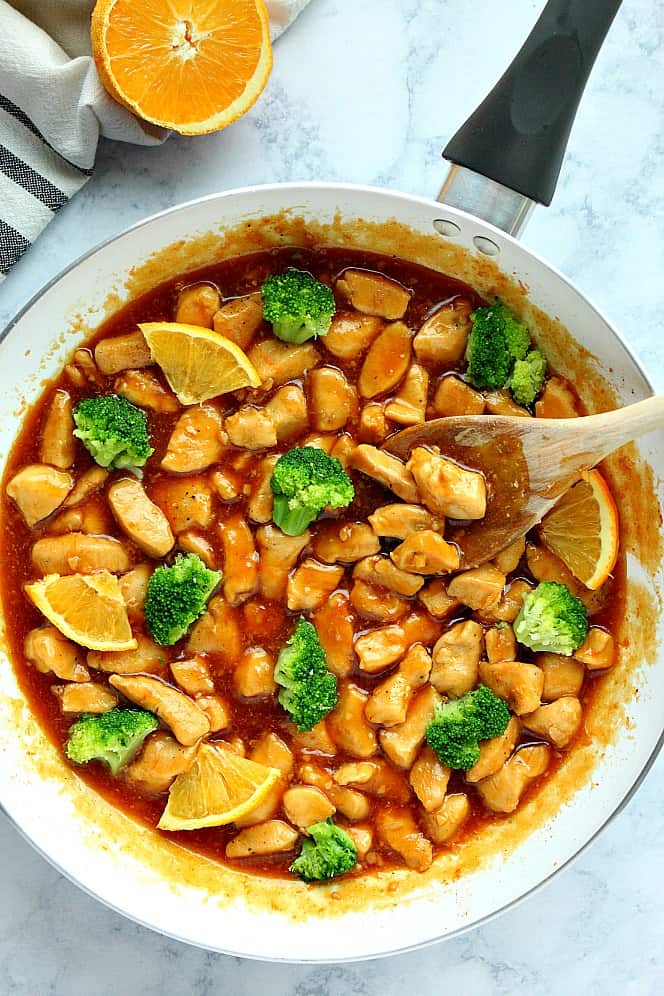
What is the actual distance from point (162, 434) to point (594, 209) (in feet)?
4.97

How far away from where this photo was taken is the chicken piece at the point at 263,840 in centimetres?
320

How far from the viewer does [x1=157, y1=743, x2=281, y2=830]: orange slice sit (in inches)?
123

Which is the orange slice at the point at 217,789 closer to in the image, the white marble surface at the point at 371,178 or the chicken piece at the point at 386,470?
the white marble surface at the point at 371,178

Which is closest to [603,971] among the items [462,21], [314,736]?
[314,736]

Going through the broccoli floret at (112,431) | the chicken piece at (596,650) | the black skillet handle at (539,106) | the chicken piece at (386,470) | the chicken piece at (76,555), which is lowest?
the chicken piece at (76,555)

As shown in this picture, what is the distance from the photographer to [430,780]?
320 centimetres

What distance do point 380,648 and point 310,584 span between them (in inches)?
11.4

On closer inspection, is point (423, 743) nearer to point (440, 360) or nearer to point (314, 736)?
point (314, 736)

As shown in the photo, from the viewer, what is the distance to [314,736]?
322 centimetres

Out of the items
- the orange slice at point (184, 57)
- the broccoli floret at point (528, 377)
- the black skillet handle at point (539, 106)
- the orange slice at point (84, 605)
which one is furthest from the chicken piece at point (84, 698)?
the black skillet handle at point (539, 106)

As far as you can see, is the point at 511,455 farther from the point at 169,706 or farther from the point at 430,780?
the point at 169,706

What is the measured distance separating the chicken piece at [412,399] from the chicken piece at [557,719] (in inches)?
38.7

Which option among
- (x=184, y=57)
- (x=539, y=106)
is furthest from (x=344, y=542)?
(x=184, y=57)

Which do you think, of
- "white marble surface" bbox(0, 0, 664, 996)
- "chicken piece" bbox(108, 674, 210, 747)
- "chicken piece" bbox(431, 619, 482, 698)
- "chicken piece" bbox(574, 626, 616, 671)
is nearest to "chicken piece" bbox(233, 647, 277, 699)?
"chicken piece" bbox(108, 674, 210, 747)
